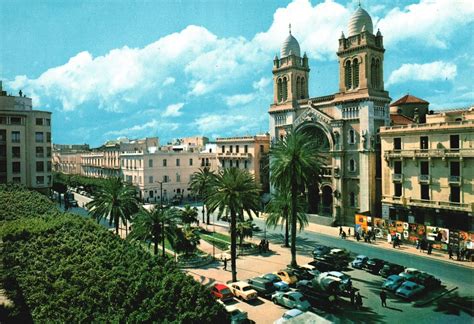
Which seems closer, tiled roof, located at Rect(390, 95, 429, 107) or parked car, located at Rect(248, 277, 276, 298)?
parked car, located at Rect(248, 277, 276, 298)

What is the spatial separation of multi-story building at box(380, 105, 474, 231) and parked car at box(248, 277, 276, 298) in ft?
84.8

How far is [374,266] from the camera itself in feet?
112

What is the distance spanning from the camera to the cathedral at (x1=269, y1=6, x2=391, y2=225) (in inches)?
2105

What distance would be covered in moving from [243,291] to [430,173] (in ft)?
96.5

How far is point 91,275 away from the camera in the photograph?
1789 cm

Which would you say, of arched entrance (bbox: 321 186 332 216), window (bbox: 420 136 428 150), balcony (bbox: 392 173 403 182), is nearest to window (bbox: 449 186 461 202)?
window (bbox: 420 136 428 150)

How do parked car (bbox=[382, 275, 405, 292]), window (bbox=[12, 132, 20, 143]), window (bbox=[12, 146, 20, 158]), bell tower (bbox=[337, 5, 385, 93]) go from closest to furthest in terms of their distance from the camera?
1. parked car (bbox=[382, 275, 405, 292])
2. bell tower (bbox=[337, 5, 385, 93])
3. window (bbox=[12, 132, 20, 143])
4. window (bbox=[12, 146, 20, 158])

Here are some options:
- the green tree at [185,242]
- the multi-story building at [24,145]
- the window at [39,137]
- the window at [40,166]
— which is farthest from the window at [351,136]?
the window at [40,166]

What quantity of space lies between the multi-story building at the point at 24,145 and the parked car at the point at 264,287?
51077 millimetres

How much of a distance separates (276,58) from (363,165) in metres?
28.8

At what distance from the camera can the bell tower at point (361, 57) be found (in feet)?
180

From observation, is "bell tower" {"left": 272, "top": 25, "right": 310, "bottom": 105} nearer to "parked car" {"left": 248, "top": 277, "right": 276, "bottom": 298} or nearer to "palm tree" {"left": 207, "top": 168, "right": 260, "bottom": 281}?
"palm tree" {"left": 207, "top": 168, "right": 260, "bottom": 281}

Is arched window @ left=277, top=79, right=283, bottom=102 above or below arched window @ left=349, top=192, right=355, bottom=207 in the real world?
above

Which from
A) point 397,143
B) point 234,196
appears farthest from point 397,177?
point 234,196
